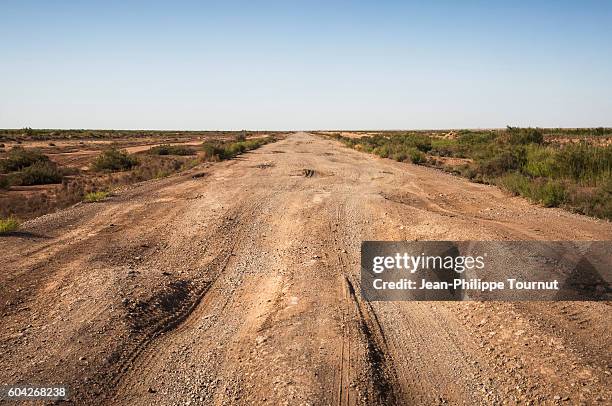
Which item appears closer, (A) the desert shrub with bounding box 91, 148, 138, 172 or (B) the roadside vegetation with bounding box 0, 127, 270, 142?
(A) the desert shrub with bounding box 91, 148, 138, 172

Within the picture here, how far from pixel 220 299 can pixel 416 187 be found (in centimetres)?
1067

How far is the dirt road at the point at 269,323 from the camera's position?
4332 millimetres

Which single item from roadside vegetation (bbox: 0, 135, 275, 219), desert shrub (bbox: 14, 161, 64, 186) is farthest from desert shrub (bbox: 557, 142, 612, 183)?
desert shrub (bbox: 14, 161, 64, 186)

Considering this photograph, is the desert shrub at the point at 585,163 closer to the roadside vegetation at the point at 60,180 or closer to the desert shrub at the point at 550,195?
the desert shrub at the point at 550,195

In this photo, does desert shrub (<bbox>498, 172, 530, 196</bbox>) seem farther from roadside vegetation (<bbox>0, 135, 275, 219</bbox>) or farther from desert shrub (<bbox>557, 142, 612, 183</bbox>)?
roadside vegetation (<bbox>0, 135, 275, 219</bbox>)

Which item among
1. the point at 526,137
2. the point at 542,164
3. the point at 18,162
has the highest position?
the point at 526,137

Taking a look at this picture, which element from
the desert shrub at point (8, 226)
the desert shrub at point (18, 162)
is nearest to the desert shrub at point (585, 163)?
the desert shrub at point (8, 226)

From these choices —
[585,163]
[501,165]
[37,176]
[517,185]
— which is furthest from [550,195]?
[37,176]

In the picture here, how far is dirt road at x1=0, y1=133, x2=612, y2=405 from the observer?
433 centimetres

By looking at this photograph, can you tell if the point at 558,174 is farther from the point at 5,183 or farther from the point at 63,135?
the point at 63,135

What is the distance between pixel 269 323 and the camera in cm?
566

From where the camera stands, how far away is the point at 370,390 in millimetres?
4262

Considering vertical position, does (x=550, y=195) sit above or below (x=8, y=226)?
above

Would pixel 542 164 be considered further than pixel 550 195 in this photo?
Yes
